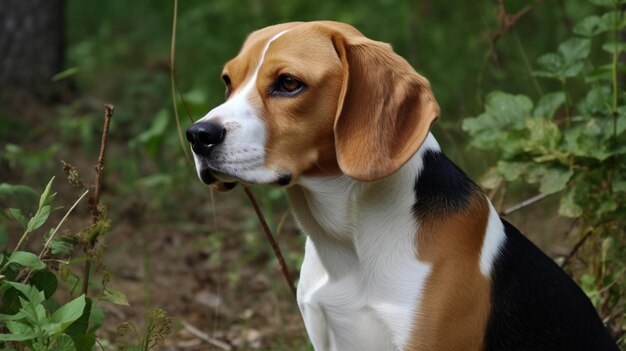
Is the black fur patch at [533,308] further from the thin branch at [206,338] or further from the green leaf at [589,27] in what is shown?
the thin branch at [206,338]

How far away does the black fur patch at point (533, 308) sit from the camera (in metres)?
3.27

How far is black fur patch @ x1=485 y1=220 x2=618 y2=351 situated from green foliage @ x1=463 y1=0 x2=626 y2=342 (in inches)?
28.0

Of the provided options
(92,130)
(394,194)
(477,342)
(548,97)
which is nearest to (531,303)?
(477,342)

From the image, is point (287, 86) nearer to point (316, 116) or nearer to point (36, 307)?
point (316, 116)

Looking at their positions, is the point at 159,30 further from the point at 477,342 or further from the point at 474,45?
the point at 477,342

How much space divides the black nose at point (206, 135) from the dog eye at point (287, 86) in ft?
0.80

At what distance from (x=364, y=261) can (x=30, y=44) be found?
5.11 meters

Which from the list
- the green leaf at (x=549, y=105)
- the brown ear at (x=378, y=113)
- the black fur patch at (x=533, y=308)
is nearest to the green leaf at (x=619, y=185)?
the green leaf at (x=549, y=105)

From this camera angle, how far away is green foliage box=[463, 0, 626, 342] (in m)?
4.09

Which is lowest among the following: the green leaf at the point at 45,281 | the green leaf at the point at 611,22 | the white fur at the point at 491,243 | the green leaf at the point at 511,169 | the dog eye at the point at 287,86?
the green leaf at the point at 45,281

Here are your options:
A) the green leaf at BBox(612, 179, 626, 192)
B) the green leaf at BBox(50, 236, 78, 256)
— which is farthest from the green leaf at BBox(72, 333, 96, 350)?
the green leaf at BBox(612, 179, 626, 192)

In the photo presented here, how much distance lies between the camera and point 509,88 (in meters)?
7.24

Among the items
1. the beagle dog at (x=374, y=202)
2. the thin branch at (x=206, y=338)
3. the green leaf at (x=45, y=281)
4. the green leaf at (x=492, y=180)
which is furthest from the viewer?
the thin branch at (x=206, y=338)

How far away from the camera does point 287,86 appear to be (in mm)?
3148
